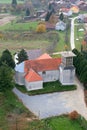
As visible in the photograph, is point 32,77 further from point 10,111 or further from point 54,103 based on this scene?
point 10,111

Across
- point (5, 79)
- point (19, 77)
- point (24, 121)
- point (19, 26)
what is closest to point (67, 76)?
point (19, 77)

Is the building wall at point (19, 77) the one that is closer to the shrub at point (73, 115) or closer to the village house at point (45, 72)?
the village house at point (45, 72)

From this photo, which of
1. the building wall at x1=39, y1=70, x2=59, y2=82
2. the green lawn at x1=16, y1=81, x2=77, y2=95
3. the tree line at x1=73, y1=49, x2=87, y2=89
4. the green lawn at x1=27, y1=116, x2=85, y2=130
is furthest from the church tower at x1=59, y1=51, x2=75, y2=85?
the green lawn at x1=27, y1=116, x2=85, y2=130

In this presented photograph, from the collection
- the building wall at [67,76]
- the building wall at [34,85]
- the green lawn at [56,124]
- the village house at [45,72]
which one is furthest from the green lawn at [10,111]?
the building wall at [67,76]

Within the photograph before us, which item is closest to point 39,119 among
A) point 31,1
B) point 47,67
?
point 47,67

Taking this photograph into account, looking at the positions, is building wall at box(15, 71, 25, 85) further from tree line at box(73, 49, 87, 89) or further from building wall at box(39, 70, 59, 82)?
tree line at box(73, 49, 87, 89)

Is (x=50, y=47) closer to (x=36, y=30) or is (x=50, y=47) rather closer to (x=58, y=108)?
(x=36, y=30)
